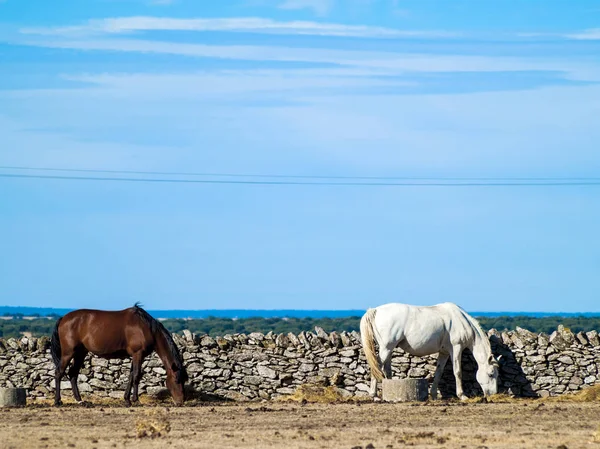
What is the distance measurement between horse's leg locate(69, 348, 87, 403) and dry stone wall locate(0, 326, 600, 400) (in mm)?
1437

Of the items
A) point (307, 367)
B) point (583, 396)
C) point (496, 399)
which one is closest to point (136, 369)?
point (307, 367)

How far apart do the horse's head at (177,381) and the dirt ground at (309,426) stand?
0.35 metres

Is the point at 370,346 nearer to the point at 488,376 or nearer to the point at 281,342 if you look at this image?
the point at 281,342

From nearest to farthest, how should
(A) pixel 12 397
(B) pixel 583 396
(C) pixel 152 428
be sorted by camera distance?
(C) pixel 152 428, (A) pixel 12 397, (B) pixel 583 396

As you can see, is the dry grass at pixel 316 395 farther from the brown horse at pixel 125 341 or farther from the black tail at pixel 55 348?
the black tail at pixel 55 348

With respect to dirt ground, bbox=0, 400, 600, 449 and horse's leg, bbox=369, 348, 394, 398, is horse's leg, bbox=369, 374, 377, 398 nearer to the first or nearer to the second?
horse's leg, bbox=369, 348, 394, 398

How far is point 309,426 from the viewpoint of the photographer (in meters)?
18.2

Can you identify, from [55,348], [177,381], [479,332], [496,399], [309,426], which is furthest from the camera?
[479,332]

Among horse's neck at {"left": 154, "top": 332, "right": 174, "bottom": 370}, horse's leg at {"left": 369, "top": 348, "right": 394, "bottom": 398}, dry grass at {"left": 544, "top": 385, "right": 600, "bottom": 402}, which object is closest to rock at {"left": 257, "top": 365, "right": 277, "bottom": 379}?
horse's leg at {"left": 369, "top": 348, "right": 394, "bottom": 398}

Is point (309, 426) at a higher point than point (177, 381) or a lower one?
lower

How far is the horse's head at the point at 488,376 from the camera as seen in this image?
2339cm

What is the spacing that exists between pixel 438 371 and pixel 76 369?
7.21m

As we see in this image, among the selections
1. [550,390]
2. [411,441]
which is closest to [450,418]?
[411,441]

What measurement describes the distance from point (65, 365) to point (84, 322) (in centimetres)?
91
